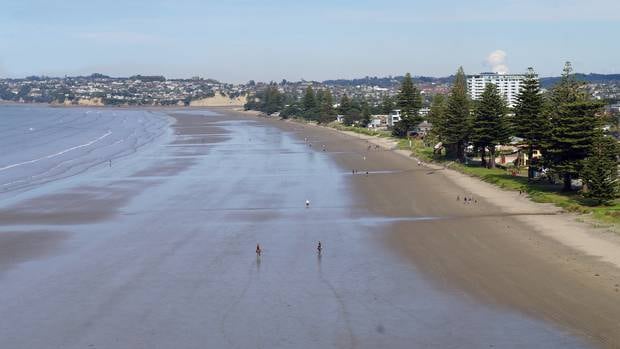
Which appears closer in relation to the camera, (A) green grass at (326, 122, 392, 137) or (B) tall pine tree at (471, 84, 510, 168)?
(B) tall pine tree at (471, 84, 510, 168)

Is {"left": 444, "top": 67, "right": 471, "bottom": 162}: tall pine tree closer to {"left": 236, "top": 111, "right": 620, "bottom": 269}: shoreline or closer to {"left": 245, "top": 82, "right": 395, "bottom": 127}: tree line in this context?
{"left": 236, "top": 111, "right": 620, "bottom": 269}: shoreline

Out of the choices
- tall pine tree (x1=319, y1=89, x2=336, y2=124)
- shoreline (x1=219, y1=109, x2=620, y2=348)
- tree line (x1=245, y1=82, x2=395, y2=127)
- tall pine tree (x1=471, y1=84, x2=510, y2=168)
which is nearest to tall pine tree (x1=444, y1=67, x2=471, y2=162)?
tall pine tree (x1=471, y1=84, x2=510, y2=168)

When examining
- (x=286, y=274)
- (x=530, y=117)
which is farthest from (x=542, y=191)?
(x=286, y=274)

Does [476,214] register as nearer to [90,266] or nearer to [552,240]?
[552,240]

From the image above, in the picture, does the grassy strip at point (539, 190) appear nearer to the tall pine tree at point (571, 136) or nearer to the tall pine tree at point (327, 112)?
the tall pine tree at point (571, 136)

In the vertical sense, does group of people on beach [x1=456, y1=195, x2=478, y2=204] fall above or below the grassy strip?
below

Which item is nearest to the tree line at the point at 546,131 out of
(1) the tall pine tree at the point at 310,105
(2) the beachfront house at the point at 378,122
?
(2) the beachfront house at the point at 378,122

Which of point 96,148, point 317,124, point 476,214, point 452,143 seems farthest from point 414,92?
point 476,214
